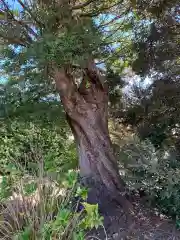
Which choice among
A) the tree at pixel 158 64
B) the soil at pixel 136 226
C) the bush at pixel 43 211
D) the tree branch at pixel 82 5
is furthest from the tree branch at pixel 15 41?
the soil at pixel 136 226

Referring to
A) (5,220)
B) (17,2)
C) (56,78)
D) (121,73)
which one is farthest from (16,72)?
(121,73)

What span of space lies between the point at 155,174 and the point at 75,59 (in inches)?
65.4

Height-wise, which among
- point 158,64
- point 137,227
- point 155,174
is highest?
point 158,64

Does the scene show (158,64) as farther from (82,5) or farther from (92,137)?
(92,137)

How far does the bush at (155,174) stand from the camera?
3.28 metres

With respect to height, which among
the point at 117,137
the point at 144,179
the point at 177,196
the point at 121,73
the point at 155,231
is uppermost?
the point at 121,73

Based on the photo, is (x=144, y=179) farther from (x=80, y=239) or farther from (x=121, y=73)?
(x=121, y=73)

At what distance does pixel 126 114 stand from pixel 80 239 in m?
3.30

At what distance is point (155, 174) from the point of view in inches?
131

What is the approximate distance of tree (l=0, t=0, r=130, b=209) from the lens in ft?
10.1

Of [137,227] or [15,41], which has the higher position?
[15,41]

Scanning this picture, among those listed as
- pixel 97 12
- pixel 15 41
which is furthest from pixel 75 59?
pixel 97 12

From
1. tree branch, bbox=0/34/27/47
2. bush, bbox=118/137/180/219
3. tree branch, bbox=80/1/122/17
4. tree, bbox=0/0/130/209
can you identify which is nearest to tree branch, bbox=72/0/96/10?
tree, bbox=0/0/130/209

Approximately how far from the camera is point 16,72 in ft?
10.7
